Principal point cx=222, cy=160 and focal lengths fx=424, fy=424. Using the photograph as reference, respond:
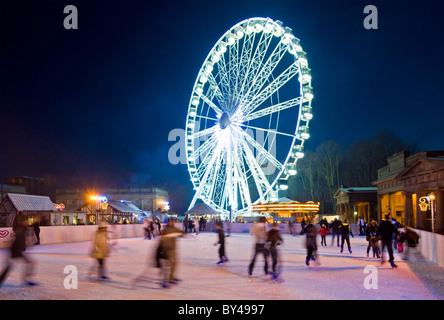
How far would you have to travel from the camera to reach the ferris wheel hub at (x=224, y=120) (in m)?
33.1

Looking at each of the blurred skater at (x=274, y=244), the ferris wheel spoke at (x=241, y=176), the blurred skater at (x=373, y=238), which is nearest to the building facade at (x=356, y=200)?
the ferris wheel spoke at (x=241, y=176)

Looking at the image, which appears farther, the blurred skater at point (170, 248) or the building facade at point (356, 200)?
the building facade at point (356, 200)

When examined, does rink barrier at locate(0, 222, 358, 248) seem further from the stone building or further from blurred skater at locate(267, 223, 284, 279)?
blurred skater at locate(267, 223, 284, 279)

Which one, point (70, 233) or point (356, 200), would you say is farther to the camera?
point (356, 200)

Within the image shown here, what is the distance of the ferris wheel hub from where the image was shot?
3312 cm

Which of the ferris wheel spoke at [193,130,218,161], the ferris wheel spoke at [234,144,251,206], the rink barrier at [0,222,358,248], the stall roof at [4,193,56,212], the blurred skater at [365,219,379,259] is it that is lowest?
the rink barrier at [0,222,358,248]

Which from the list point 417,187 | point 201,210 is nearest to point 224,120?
point 201,210

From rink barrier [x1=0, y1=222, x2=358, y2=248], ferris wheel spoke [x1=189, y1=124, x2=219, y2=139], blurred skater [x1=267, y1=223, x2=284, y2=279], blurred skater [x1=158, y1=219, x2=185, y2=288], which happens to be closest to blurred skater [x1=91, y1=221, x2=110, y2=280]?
blurred skater [x1=158, y1=219, x2=185, y2=288]

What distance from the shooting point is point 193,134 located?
38.3m

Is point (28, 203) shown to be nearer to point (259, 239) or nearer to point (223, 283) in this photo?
point (259, 239)

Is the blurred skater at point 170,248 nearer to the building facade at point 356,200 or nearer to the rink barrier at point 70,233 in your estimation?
the rink barrier at point 70,233

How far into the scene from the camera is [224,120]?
3341 centimetres

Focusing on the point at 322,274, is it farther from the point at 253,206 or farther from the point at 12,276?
the point at 253,206
